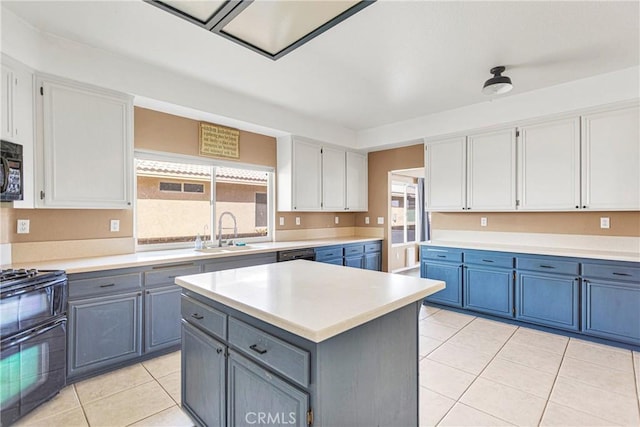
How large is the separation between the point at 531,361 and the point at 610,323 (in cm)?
99

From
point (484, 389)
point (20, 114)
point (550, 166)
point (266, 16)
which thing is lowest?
point (484, 389)

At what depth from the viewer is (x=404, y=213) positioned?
270 inches

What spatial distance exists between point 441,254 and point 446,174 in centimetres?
109

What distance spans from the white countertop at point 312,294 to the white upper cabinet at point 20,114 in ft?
4.97

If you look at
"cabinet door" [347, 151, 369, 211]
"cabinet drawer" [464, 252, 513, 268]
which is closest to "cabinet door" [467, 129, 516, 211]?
"cabinet drawer" [464, 252, 513, 268]

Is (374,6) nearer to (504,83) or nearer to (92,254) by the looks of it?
(504,83)

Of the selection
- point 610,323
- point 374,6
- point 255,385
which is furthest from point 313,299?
point 610,323

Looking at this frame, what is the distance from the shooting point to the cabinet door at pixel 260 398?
3.86 feet

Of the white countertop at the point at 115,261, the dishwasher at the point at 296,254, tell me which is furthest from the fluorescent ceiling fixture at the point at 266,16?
Result: the dishwasher at the point at 296,254

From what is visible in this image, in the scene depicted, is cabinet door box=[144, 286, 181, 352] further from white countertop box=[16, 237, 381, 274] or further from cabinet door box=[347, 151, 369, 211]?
cabinet door box=[347, 151, 369, 211]

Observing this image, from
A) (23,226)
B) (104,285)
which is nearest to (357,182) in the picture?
(104,285)

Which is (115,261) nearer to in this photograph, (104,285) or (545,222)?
(104,285)

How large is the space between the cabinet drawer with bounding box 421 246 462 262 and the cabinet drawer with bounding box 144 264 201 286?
116 inches

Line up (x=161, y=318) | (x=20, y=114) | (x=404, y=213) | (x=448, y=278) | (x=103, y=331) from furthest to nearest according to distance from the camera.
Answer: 1. (x=404, y=213)
2. (x=448, y=278)
3. (x=161, y=318)
4. (x=103, y=331)
5. (x=20, y=114)
